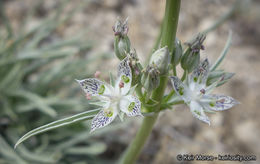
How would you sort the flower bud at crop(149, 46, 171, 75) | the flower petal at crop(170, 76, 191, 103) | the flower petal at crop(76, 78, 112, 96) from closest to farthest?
the flower bud at crop(149, 46, 171, 75) → the flower petal at crop(170, 76, 191, 103) → the flower petal at crop(76, 78, 112, 96)

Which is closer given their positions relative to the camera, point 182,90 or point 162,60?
point 162,60

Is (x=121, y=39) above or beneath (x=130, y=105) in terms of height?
above

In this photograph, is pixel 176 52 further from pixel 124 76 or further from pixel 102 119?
pixel 102 119

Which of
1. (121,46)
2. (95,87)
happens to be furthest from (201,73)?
(95,87)

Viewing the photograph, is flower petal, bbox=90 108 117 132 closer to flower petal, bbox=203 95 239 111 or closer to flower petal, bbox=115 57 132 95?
flower petal, bbox=115 57 132 95

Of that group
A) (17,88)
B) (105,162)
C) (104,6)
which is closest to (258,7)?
(104,6)

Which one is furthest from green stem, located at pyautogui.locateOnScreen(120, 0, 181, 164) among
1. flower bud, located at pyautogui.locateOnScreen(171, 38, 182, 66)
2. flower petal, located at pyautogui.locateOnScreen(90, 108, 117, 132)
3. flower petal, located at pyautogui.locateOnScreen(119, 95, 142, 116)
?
flower petal, located at pyautogui.locateOnScreen(90, 108, 117, 132)

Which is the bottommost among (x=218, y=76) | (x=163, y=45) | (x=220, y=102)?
(x=220, y=102)

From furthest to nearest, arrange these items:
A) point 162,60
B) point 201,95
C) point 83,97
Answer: point 83,97, point 201,95, point 162,60
